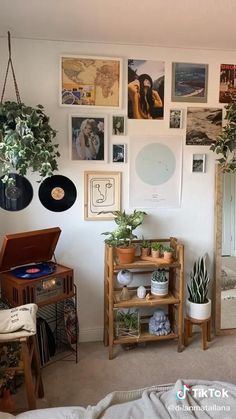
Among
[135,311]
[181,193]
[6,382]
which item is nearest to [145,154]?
[181,193]

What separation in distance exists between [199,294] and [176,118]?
55.0 inches

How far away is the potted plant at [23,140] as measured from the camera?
2.03 meters

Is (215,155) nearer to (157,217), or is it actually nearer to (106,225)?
(157,217)

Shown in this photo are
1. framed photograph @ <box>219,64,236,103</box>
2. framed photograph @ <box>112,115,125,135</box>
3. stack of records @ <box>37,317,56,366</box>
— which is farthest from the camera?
framed photograph @ <box>219,64,236,103</box>

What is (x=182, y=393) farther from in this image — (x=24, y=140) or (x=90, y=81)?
(x=90, y=81)

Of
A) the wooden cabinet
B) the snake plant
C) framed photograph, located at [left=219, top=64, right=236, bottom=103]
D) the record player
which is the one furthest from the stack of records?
framed photograph, located at [left=219, top=64, right=236, bottom=103]

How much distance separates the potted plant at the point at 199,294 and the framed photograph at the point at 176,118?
43.5 inches

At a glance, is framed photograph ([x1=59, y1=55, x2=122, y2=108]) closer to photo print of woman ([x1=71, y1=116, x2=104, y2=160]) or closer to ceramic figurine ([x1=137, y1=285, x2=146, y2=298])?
photo print of woman ([x1=71, y1=116, x2=104, y2=160])

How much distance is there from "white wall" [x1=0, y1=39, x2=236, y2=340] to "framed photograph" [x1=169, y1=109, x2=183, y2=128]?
1.3 inches

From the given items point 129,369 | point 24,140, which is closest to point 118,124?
point 24,140

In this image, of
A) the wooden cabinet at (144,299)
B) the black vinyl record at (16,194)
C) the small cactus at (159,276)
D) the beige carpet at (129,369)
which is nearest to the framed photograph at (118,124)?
the black vinyl record at (16,194)

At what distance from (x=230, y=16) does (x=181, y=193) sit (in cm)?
125

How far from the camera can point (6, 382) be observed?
180cm

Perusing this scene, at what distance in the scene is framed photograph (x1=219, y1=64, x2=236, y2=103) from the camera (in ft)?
8.62
